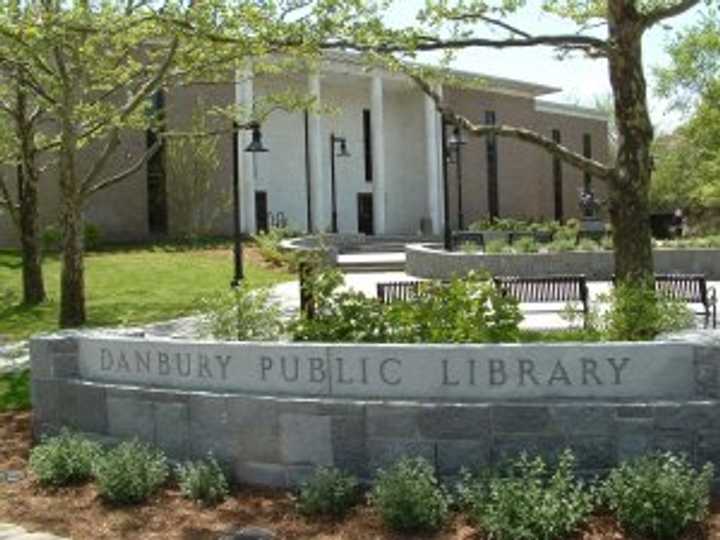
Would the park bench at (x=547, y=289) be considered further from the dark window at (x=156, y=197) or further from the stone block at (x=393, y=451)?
the dark window at (x=156, y=197)

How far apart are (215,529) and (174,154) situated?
34.2 m

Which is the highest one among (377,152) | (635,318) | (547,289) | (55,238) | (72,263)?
(377,152)

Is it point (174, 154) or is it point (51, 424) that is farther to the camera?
point (174, 154)

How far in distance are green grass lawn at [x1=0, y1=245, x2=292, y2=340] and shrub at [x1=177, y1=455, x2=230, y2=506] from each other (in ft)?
20.5

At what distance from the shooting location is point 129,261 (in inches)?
1165

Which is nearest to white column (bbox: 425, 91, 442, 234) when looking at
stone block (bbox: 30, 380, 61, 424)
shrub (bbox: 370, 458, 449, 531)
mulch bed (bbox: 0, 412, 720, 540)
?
stone block (bbox: 30, 380, 61, 424)

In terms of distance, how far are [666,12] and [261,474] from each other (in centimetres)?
584

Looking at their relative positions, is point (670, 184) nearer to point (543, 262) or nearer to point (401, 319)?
point (543, 262)

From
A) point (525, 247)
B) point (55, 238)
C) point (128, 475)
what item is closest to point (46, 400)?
point (128, 475)

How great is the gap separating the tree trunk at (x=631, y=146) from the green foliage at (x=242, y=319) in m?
3.56

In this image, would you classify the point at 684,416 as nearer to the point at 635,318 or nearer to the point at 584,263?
the point at 635,318

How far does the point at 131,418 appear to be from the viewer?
25.1ft

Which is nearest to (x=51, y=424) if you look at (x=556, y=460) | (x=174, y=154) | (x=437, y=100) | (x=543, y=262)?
(x=556, y=460)

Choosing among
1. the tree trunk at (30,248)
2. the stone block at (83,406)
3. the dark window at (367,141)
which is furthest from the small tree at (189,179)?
the stone block at (83,406)
